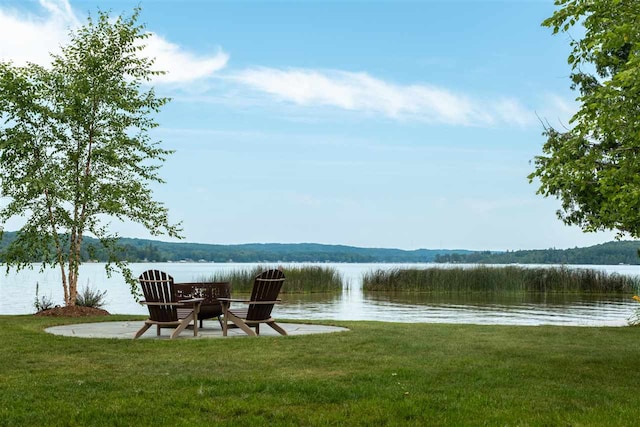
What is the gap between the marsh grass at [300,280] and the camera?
29.4m

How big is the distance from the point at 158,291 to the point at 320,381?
440 centimetres

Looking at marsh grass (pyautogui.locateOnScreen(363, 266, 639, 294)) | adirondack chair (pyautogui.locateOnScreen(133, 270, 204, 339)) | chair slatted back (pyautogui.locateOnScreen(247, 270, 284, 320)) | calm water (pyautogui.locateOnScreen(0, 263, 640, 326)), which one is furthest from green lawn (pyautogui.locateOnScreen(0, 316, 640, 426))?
marsh grass (pyautogui.locateOnScreen(363, 266, 639, 294))

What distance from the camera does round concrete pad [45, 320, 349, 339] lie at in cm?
1112

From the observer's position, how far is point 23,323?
13.1m

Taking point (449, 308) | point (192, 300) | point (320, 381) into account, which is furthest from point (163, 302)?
point (449, 308)

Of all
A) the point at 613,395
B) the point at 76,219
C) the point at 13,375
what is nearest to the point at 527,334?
the point at 613,395

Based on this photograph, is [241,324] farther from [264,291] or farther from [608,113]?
[608,113]

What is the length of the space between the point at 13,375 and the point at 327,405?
11.7ft

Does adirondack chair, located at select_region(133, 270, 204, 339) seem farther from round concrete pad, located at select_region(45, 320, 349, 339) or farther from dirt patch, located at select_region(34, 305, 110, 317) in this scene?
dirt patch, located at select_region(34, 305, 110, 317)

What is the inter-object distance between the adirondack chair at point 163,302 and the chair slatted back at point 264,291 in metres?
0.84

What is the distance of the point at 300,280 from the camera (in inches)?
1204

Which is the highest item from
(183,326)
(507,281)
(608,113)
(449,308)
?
(608,113)

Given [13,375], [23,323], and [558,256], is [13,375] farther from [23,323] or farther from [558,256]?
[558,256]

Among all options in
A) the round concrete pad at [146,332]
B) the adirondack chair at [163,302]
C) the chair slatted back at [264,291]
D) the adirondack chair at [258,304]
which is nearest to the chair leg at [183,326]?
the adirondack chair at [163,302]
